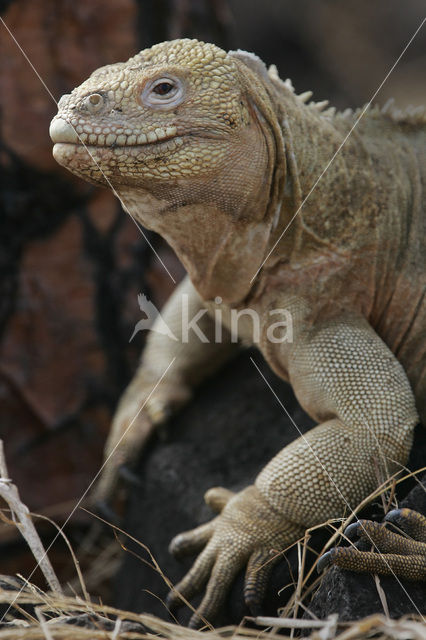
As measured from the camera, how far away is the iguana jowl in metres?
3.07

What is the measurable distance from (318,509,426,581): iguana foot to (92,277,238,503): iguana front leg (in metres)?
1.86

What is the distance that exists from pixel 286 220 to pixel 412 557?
1494 mm

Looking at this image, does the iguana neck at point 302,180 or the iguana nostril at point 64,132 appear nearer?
the iguana nostril at point 64,132

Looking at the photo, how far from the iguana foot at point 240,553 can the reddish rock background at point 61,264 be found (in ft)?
9.07

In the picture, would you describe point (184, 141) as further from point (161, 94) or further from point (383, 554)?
point (383, 554)

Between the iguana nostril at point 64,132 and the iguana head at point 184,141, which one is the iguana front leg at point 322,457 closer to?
the iguana head at point 184,141

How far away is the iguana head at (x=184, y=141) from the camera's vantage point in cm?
300

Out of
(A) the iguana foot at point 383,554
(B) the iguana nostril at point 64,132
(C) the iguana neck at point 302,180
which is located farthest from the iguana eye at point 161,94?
(A) the iguana foot at point 383,554

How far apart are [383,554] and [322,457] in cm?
54

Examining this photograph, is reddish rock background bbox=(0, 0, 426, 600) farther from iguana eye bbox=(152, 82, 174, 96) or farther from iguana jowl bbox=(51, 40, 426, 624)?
iguana eye bbox=(152, 82, 174, 96)

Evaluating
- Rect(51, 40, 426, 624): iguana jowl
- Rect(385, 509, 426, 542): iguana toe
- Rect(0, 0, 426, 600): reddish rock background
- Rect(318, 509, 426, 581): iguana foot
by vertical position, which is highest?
Rect(51, 40, 426, 624): iguana jowl

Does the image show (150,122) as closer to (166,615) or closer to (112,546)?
(166,615)

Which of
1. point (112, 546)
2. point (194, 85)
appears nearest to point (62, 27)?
point (194, 85)

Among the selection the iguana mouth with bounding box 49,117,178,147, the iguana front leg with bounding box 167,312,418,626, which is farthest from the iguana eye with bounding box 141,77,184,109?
the iguana front leg with bounding box 167,312,418,626
